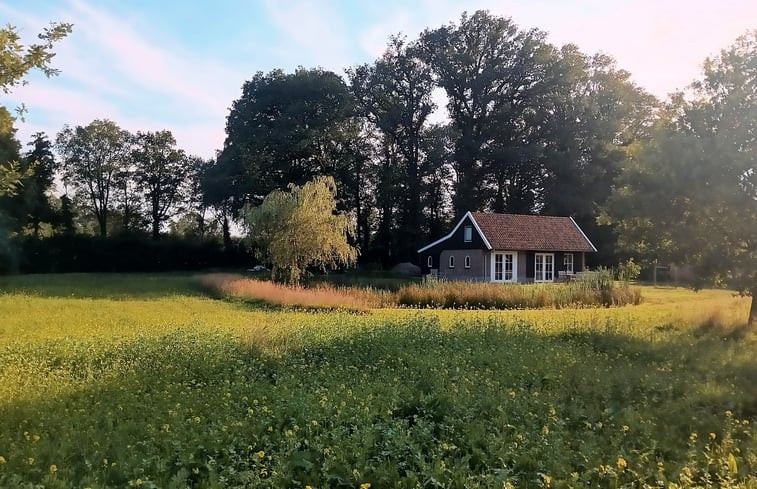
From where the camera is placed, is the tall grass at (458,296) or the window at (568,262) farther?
the window at (568,262)

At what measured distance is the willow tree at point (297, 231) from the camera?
30328mm

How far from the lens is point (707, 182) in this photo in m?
12.9

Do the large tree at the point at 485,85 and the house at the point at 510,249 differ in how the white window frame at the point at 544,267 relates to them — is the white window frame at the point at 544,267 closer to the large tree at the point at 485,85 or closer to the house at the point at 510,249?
the house at the point at 510,249

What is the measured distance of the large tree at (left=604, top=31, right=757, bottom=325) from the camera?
41.7ft

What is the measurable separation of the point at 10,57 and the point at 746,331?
14.2m

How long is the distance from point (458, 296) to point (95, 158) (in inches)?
2021

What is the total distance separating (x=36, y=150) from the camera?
5306 cm

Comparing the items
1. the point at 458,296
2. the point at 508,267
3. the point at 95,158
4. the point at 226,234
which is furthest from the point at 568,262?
the point at 95,158

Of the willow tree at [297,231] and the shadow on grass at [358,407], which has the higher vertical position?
the willow tree at [297,231]

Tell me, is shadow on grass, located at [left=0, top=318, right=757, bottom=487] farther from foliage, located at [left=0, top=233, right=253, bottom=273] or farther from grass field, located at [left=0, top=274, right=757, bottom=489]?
foliage, located at [left=0, top=233, right=253, bottom=273]

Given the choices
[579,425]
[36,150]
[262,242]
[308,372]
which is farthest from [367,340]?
[36,150]

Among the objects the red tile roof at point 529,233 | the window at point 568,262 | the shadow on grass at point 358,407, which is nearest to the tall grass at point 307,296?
the shadow on grass at point 358,407

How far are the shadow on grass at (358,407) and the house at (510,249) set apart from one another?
2751cm

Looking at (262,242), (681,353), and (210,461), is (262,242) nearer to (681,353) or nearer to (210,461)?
(681,353)
